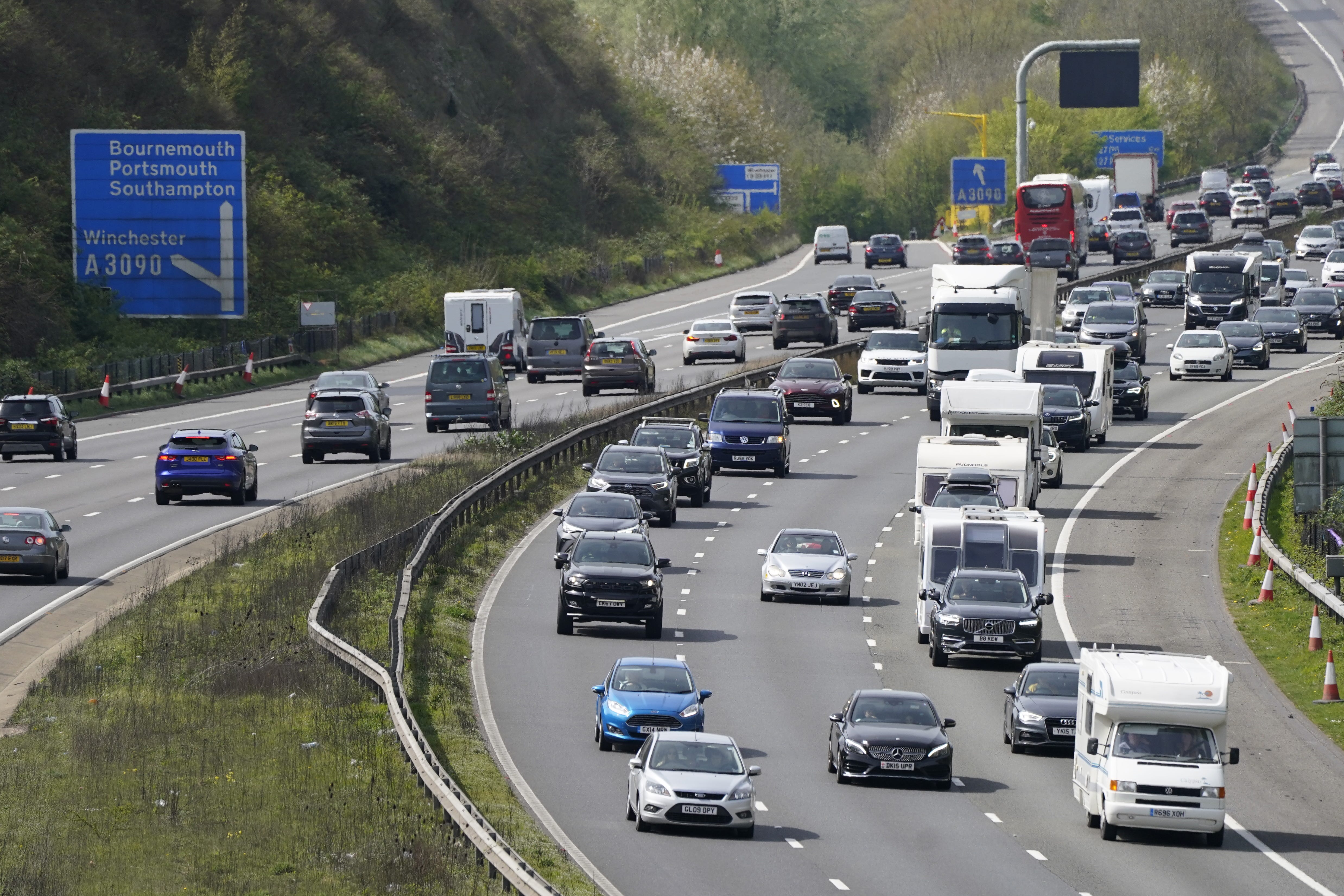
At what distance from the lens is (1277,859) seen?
80.0ft

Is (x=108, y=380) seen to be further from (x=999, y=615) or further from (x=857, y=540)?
(x=999, y=615)

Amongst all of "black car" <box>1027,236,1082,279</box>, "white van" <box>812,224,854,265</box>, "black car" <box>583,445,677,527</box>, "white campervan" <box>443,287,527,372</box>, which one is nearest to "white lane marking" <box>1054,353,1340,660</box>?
"black car" <box>583,445,677,527</box>

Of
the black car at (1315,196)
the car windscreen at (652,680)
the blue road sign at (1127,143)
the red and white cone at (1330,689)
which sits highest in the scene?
the blue road sign at (1127,143)

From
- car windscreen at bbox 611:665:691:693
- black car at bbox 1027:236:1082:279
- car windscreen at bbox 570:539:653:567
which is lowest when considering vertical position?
car windscreen at bbox 611:665:691:693

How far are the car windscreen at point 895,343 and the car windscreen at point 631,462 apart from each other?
22759 mm

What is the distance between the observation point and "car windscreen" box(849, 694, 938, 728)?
89.2 ft

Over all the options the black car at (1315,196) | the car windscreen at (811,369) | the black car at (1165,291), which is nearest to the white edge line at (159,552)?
the car windscreen at (811,369)

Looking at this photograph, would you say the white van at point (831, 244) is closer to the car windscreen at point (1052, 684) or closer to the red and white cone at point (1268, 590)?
the red and white cone at point (1268, 590)

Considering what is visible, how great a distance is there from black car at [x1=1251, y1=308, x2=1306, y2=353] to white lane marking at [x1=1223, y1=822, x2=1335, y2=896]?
53942 mm

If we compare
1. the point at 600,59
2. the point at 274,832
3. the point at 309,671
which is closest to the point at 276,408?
the point at 309,671

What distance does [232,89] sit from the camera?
315 ft

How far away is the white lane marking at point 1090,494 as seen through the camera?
3875 cm

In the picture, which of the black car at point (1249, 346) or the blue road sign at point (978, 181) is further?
the blue road sign at point (978, 181)

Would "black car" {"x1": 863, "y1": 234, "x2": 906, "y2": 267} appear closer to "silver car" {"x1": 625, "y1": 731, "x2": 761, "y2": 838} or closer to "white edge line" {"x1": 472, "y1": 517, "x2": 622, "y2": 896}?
"white edge line" {"x1": 472, "y1": 517, "x2": 622, "y2": 896}
